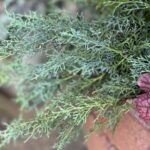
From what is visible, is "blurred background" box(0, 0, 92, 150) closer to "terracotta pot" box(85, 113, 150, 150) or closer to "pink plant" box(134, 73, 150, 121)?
"terracotta pot" box(85, 113, 150, 150)

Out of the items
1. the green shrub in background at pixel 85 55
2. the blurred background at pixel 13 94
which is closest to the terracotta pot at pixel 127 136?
the green shrub in background at pixel 85 55

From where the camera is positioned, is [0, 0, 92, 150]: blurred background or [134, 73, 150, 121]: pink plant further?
[0, 0, 92, 150]: blurred background

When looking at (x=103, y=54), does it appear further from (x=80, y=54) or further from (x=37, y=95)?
(x=37, y=95)

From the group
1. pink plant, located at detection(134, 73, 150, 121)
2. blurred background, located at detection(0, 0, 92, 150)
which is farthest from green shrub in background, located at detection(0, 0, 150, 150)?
blurred background, located at detection(0, 0, 92, 150)

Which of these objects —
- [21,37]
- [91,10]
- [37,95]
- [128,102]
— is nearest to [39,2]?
[91,10]

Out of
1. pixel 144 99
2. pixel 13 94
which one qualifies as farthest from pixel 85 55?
pixel 13 94

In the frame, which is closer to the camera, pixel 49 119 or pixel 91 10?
pixel 49 119

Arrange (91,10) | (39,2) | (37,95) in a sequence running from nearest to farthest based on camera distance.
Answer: (37,95)
(91,10)
(39,2)
